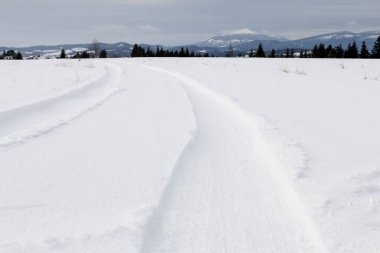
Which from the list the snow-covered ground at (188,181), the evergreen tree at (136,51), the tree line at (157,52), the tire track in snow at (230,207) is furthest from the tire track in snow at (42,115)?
the tree line at (157,52)

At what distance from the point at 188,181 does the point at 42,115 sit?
340cm

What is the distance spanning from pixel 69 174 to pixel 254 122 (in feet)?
9.38

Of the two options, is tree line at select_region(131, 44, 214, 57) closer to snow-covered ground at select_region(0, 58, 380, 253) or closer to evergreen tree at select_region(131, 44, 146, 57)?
evergreen tree at select_region(131, 44, 146, 57)

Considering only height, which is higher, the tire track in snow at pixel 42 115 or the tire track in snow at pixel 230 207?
the tire track in snow at pixel 42 115

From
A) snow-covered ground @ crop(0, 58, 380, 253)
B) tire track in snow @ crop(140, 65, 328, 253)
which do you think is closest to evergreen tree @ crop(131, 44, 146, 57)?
snow-covered ground @ crop(0, 58, 380, 253)

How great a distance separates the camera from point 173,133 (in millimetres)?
4559

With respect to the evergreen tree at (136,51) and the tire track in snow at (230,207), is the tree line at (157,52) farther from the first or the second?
the tire track in snow at (230,207)

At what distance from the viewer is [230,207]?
2547mm

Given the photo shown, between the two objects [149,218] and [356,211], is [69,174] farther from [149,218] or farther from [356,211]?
[356,211]

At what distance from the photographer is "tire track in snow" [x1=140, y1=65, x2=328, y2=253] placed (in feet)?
6.86

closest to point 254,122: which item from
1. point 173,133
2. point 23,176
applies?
point 173,133

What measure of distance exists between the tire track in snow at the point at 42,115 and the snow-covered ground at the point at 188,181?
0.09ft

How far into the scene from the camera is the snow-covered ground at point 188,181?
2088 mm

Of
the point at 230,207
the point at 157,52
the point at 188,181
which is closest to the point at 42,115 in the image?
the point at 188,181
